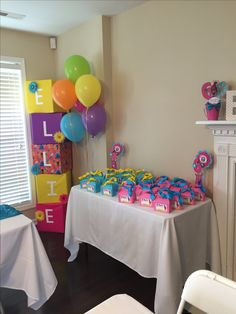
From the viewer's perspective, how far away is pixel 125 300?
1113 millimetres

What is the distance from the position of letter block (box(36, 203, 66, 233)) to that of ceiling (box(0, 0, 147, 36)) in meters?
2.05

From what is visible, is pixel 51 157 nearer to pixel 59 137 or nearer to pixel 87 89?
pixel 59 137

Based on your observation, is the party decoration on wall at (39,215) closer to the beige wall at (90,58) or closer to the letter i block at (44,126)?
the beige wall at (90,58)

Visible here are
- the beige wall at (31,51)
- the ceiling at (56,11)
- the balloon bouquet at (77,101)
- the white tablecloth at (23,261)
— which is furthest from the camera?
the beige wall at (31,51)

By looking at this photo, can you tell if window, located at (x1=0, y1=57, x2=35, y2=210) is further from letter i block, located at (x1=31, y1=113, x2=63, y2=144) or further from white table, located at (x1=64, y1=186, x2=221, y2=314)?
white table, located at (x1=64, y1=186, x2=221, y2=314)

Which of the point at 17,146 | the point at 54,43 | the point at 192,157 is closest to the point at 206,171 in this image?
the point at 192,157

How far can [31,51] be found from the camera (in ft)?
10.5

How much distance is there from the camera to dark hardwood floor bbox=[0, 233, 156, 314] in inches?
76.7

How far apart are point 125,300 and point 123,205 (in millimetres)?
902

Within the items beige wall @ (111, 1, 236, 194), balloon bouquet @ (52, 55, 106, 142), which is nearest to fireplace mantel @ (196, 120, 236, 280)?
beige wall @ (111, 1, 236, 194)

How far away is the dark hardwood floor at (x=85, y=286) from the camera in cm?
195

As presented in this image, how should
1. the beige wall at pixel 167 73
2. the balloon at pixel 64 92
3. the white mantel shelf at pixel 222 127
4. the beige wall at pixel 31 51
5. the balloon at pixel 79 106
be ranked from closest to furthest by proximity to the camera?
the white mantel shelf at pixel 222 127 < the beige wall at pixel 167 73 < the balloon at pixel 64 92 < the balloon at pixel 79 106 < the beige wall at pixel 31 51

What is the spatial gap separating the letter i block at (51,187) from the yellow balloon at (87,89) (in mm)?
1070

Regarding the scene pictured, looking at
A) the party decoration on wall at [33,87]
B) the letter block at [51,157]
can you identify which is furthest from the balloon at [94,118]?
the party decoration on wall at [33,87]
